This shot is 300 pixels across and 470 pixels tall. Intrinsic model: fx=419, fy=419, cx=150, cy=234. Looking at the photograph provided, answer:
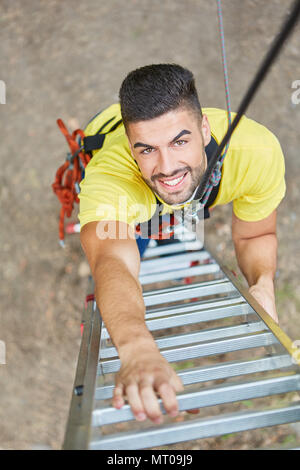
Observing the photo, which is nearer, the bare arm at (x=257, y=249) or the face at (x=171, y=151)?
the face at (x=171, y=151)

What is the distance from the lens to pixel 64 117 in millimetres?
3891

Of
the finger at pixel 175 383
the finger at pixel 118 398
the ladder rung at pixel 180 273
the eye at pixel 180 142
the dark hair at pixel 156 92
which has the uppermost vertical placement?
the dark hair at pixel 156 92

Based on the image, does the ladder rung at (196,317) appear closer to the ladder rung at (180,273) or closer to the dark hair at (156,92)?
the ladder rung at (180,273)

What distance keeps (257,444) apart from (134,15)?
12.7ft

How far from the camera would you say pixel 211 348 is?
156 centimetres

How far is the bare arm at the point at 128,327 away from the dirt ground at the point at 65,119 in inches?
56.6

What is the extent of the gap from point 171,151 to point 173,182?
0.14 metres

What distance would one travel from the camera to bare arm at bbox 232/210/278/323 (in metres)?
2.18

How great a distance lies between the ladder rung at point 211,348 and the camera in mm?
1552

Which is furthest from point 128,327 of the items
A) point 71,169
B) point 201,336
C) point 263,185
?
point 71,169

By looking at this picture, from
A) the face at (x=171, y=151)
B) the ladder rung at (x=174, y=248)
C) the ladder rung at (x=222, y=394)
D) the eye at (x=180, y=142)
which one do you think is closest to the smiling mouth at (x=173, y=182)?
the face at (x=171, y=151)

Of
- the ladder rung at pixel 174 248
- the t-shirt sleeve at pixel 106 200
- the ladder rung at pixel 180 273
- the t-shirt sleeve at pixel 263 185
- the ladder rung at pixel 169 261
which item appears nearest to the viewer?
the t-shirt sleeve at pixel 106 200

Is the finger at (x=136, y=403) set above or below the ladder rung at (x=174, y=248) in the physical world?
above

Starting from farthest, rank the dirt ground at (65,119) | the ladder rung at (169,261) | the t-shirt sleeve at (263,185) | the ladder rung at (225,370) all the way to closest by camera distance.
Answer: the dirt ground at (65,119)
the ladder rung at (169,261)
the t-shirt sleeve at (263,185)
the ladder rung at (225,370)
